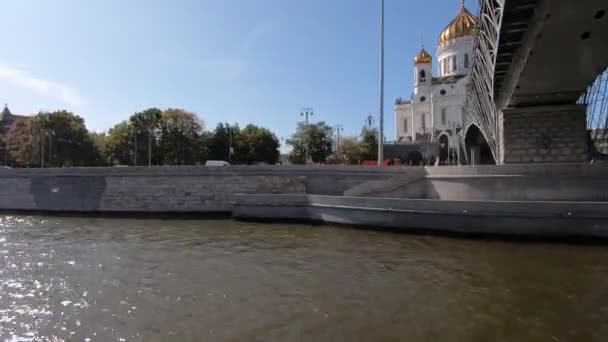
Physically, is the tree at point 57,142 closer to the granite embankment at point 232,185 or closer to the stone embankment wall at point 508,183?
the granite embankment at point 232,185

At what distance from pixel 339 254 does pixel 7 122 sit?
9719cm

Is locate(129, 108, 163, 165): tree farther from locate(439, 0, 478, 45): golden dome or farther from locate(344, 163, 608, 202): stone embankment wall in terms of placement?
locate(439, 0, 478, 45): golden dome

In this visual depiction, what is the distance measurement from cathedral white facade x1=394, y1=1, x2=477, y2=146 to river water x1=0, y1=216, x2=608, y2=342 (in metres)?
51.3

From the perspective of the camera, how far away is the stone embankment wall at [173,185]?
80.9 ft

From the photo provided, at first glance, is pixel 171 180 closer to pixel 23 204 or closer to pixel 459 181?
pixel 23 204

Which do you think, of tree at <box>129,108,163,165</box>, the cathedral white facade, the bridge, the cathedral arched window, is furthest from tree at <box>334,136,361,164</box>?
the bridge

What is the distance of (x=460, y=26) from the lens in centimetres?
6525

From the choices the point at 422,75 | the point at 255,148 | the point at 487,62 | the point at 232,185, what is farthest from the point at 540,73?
the point at 422,75

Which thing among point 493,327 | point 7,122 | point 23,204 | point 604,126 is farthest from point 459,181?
point 7,122

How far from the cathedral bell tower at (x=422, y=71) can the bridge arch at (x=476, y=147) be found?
26.0m

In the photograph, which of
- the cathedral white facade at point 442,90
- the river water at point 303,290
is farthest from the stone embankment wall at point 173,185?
the cathedral white facade at point 442,90

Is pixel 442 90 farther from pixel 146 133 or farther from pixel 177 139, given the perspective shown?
pixel 146 133

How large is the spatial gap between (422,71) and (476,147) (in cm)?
3010

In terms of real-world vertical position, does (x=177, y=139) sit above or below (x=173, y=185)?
above
